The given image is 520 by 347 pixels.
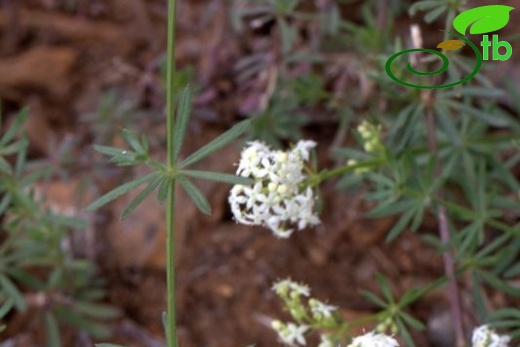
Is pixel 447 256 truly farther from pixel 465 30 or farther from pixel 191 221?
pixel 191 221

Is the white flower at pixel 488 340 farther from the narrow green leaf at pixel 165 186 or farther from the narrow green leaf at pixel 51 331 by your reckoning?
the narrow green leaf at pixel 51 331

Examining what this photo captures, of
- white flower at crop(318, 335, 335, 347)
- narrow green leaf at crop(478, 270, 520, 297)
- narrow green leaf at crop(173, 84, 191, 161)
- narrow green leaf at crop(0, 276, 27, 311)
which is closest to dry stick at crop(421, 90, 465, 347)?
narrow green leaf at crop(478, 270, 520, 297)

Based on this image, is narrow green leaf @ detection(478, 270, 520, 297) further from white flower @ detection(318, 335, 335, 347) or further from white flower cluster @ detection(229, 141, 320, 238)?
Answer: white flower cluster @ detection(229, 141, 320, 238)

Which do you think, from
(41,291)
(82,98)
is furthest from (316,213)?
(82,98)

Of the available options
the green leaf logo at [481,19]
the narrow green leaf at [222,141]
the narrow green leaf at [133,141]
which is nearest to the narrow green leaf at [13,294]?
the narrow green leaf at [133,141]

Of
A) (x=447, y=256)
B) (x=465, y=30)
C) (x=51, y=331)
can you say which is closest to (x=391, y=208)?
(x=447, y=256)

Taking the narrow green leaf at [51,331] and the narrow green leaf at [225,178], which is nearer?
the narrow green leaf at [225,178]

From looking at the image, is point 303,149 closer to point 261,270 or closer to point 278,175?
point 278,175
